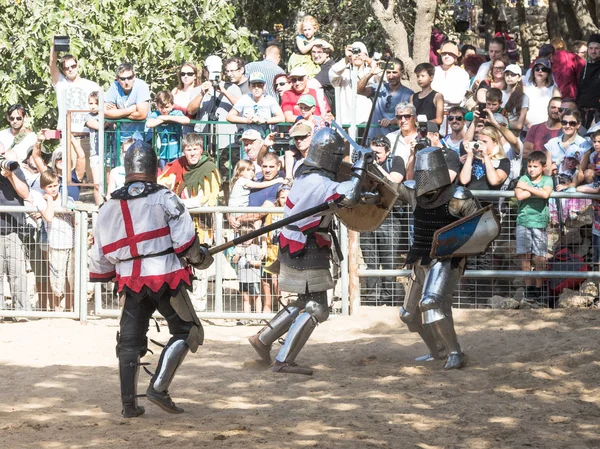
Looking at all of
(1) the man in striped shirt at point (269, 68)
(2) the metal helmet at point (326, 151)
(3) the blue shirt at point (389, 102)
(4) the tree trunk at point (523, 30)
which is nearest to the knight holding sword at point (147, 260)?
(2) the metal helmet at point (326, 151)

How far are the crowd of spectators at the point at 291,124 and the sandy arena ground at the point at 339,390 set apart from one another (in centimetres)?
104

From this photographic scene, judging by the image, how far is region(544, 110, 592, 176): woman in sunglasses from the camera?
10.9 metres

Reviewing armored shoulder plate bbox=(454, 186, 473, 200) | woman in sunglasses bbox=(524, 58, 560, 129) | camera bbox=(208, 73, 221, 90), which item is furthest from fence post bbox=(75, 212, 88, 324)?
woman in sunglasses bbox=(524, 58, 560, 129)

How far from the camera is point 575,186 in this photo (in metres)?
10.7

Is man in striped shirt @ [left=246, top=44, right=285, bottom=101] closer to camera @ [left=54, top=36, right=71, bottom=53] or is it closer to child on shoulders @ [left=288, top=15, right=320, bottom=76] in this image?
child on shoulders @ [left=288, top=15, right=320, bottom=76]

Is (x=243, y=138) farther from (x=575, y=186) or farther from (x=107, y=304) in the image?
(x=575, y=186)

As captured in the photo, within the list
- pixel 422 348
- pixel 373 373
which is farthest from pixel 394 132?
pixel 373 373

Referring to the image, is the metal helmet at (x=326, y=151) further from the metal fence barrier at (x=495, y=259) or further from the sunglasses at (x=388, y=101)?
the sunglasses at (x=388, y=101)

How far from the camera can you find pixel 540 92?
467 inches

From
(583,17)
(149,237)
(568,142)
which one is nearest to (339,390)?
(149,237)

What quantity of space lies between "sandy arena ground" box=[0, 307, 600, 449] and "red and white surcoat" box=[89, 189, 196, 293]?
902mm

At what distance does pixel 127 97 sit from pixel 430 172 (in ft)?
16.0

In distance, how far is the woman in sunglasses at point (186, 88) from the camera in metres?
12.4

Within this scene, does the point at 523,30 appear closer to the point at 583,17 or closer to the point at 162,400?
the point at 583,17
